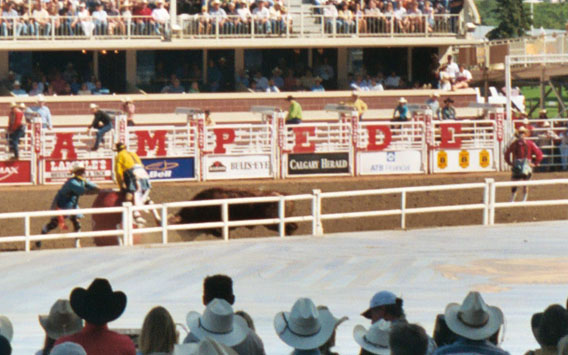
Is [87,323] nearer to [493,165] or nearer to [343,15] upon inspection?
[493,165]

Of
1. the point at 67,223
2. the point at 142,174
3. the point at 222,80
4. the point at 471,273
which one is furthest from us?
the point at 222,80

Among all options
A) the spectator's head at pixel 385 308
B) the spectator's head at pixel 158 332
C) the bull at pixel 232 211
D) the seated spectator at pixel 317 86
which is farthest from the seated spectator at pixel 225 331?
the seated spectator at pixel 317 86

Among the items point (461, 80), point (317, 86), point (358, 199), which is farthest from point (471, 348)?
point (461, 80)

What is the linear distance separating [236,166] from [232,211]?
13.4 ft

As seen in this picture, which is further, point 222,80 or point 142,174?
point 222,80

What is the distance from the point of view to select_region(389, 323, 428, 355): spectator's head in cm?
666

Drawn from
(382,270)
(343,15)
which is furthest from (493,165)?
(382,270)

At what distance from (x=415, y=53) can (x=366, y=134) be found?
436 inches

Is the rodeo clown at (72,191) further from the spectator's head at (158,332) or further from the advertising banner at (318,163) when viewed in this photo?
the spectator's head at (158,332)

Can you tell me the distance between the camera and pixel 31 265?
18.5 meters

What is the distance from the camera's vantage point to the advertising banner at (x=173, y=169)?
1153 inches

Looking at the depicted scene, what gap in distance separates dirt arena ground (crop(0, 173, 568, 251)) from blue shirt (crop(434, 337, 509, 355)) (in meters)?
20.9

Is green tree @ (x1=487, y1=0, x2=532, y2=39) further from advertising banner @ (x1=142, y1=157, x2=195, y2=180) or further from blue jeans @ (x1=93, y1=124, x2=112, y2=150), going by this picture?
blue jeans @ (x1=93, y1=124, x2=112, y2=150)

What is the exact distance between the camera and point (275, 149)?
2986 centimetres
